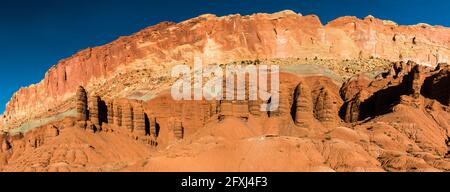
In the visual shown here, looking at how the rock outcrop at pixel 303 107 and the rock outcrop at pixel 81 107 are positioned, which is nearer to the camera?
the rock outcrop at pixel 303 107

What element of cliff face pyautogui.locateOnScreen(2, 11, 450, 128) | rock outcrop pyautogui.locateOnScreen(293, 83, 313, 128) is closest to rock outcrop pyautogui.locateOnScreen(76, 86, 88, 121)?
rock outcrop pyautogui.locateOnScreen(293, 83, 313, 128)

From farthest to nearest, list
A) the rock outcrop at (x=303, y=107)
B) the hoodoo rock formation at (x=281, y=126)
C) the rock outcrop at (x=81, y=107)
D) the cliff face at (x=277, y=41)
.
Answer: the cliff face at (x=277, y=41), the rock outcrop at (x=81, y=107), the rock outcrop at (x=303, y=107), the hoodoo rock formation at (x=281, y=126)

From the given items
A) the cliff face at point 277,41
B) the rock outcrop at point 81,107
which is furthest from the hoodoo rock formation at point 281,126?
the cliff face at point 277,41

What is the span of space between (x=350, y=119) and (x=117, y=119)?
37.6 m

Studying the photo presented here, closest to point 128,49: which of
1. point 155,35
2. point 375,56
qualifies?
point 155,35

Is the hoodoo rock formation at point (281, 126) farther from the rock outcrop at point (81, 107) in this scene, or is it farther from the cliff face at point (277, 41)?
the cliff face at point (277, 41)

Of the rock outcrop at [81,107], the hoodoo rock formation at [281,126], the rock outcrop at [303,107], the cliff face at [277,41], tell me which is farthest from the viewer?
the cliff face at [277,41]

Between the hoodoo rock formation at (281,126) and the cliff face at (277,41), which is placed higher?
the cliff face at (277,41)

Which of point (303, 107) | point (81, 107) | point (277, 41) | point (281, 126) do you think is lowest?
point (281, 126)

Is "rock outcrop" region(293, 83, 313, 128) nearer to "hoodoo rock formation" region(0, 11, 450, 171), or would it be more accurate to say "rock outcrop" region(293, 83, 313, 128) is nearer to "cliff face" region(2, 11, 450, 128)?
"hoodoo rock formation" region(0, 11, 450, 171)

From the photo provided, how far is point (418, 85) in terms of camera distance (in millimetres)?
96625

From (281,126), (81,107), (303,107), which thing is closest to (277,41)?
(303,107)

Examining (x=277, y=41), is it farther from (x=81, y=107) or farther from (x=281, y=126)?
(x=81, y=107)
